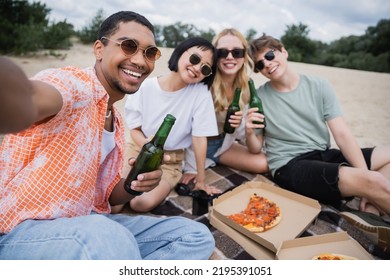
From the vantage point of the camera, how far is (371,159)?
245 cm

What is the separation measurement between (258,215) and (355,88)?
6.84 metres

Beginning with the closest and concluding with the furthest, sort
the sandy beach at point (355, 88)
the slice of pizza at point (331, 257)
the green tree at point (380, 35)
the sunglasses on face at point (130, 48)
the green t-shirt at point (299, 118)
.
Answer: the sunglasses on face at point (130, 48), the slice of pizza at point (331, 257), the green t-shirt at point (299, 118), the sandy beach at point (355, 88), the green tree at point (380, 35)

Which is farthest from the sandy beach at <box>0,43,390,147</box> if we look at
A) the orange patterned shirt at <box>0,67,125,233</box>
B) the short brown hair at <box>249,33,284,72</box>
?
the orange patterned shirt at <box>0,67,125,233</box>

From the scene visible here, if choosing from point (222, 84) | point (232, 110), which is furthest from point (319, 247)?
point (222, 84)

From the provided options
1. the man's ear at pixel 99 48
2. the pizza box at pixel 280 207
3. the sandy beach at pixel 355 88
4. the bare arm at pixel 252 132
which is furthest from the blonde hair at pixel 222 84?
the man's ear at pixel 99 48

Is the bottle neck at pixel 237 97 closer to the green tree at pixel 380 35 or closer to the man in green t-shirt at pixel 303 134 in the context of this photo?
the man in green t-shirt at pixel 303 134

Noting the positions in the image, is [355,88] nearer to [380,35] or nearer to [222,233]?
[380,35]

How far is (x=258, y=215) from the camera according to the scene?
1974 mm

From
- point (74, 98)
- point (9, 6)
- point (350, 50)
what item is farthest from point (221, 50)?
point (350, 50)

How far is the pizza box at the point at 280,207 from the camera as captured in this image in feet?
5.95

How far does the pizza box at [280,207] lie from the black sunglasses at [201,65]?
949mm

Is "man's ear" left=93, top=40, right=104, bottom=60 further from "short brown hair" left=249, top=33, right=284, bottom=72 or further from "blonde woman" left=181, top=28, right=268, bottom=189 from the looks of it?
"short brown hair" left=249, top=33, right=284, bottom=72

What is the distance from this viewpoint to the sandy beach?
456 cm

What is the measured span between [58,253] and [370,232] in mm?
1853
